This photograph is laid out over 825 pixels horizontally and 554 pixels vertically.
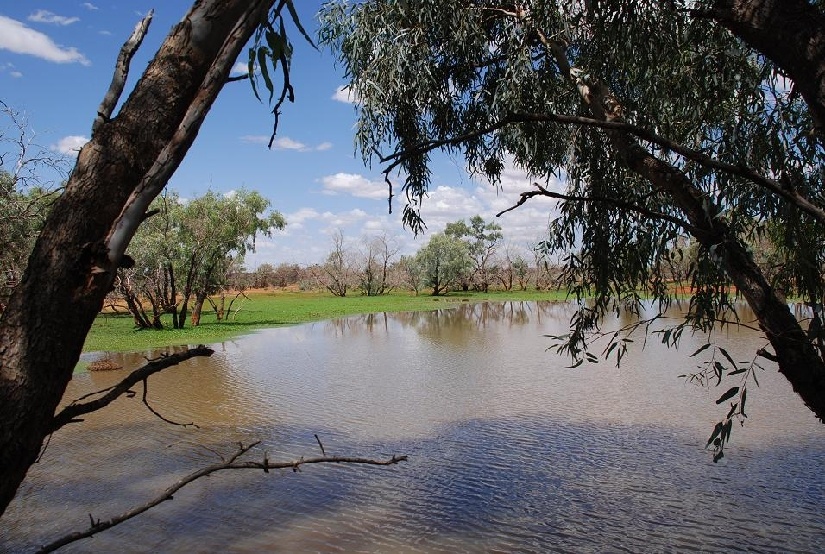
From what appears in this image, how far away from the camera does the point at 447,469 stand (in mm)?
6758

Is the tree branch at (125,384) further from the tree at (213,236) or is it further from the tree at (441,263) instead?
the tree at (441,263)

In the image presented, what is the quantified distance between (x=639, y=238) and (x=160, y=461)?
5.95m

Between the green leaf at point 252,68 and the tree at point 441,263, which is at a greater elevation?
the tree at point 441,263

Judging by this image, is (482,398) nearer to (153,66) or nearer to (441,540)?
(441,540)

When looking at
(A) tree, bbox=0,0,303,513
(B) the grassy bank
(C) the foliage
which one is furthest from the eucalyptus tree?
(C) the foliage

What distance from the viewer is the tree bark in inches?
71.1

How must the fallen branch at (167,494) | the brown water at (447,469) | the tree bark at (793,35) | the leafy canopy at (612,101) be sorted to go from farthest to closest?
1. the brown water at (447,469)
2. the leafy canopy at (612,101)
3. the tree bark at (793,35)
4. the fallen branch at (167,494)

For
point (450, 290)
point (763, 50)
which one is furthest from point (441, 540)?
point (450, 290)

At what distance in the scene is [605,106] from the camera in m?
3.59

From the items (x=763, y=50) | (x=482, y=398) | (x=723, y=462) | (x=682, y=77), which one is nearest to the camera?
(x=763, y=50)

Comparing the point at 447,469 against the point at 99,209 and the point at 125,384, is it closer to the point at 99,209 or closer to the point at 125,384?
the point at 125,384

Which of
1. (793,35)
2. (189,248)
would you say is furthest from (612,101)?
(189,248)

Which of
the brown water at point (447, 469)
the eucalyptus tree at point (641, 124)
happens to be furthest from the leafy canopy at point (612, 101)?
the brown water at point (447, 469)

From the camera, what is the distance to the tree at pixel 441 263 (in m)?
46.4
